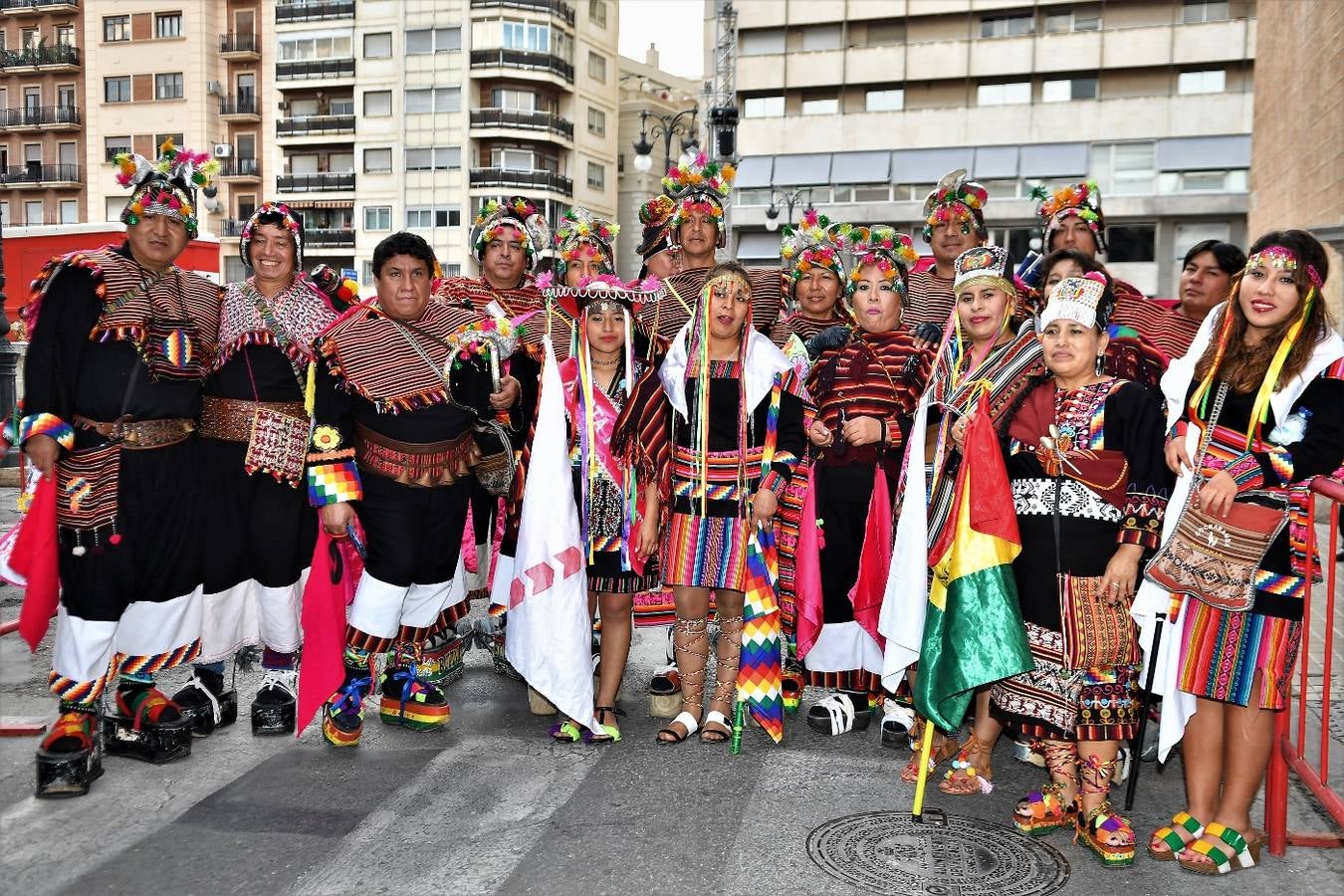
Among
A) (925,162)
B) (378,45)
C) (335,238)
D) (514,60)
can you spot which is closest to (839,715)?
(925,162)

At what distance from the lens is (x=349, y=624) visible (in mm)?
5098

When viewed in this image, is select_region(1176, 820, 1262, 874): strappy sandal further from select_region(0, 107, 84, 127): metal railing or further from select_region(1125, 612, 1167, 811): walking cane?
select_region(0, 107, 84, 127): metal railing

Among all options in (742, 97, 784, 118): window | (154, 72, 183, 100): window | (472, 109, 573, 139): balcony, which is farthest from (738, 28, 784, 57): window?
(154, 72, 183, 100): window

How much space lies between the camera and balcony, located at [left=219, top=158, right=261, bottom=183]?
51375 millimetres

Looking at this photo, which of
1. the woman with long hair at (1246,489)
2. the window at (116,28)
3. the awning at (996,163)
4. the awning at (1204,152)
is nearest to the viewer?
the woman with long hair at (1246,489)

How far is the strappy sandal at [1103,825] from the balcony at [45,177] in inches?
2265

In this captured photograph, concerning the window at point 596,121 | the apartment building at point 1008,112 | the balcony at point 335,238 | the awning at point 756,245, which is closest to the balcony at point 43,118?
the balcony at point 335,238

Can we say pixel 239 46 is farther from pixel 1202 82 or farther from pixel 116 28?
pixel 1202 82

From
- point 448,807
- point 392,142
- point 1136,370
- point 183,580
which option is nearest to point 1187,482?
point 1136,370

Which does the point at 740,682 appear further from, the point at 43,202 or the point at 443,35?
the point at 43,202

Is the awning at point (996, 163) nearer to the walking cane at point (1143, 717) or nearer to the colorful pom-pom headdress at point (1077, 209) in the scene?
the colorful pom-pom headdress at point (1077, 209)

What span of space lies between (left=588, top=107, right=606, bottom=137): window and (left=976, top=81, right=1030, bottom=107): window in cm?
2057

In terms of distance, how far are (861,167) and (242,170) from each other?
30854 millimetres

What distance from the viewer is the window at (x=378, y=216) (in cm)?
4847
